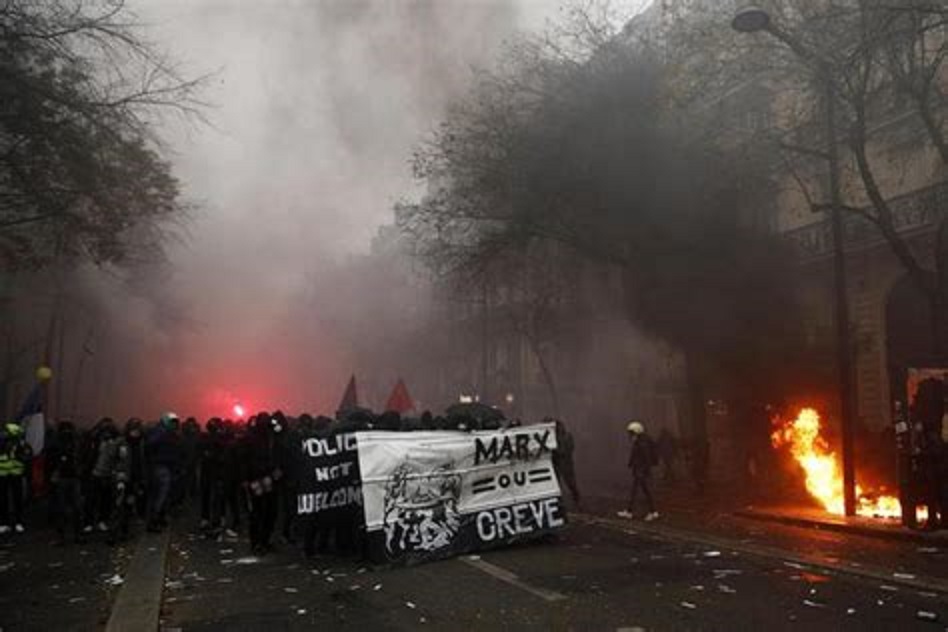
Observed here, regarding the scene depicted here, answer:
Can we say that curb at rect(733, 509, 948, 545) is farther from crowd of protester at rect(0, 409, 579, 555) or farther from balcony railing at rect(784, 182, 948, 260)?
balcony railing at rect(784, 182, 948, 260)

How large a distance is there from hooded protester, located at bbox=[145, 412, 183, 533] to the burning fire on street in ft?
30.5

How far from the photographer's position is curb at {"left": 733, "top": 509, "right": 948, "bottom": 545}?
32.9 ft

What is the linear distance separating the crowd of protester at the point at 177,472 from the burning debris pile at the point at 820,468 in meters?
6.23

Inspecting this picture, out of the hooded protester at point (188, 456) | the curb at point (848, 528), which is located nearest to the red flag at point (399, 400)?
the hooded protester at point (188, 456)

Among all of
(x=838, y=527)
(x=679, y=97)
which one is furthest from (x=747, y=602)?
(x=679, y=97)

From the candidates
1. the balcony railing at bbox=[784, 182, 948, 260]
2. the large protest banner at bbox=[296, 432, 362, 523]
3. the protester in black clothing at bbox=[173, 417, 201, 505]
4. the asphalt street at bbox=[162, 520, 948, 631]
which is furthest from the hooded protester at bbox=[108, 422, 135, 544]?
the balcony railing at bbox=[784, 182, 948, 260]

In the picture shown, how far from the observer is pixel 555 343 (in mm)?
32781

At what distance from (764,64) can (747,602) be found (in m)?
9.90

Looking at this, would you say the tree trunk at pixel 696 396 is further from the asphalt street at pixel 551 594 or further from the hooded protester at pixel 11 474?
the hooded protester at pixel 11 474

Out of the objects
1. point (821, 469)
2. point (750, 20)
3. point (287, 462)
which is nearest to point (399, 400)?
point (287, 462)

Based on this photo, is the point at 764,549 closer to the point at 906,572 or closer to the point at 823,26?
the point at 906,572

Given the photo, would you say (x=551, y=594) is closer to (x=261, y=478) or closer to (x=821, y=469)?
(x=261, y=478)

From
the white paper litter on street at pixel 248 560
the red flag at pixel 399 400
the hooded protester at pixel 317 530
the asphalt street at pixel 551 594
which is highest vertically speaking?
the red flag at pixel 399 400

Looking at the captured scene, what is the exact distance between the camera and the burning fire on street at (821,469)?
43.5 ft
